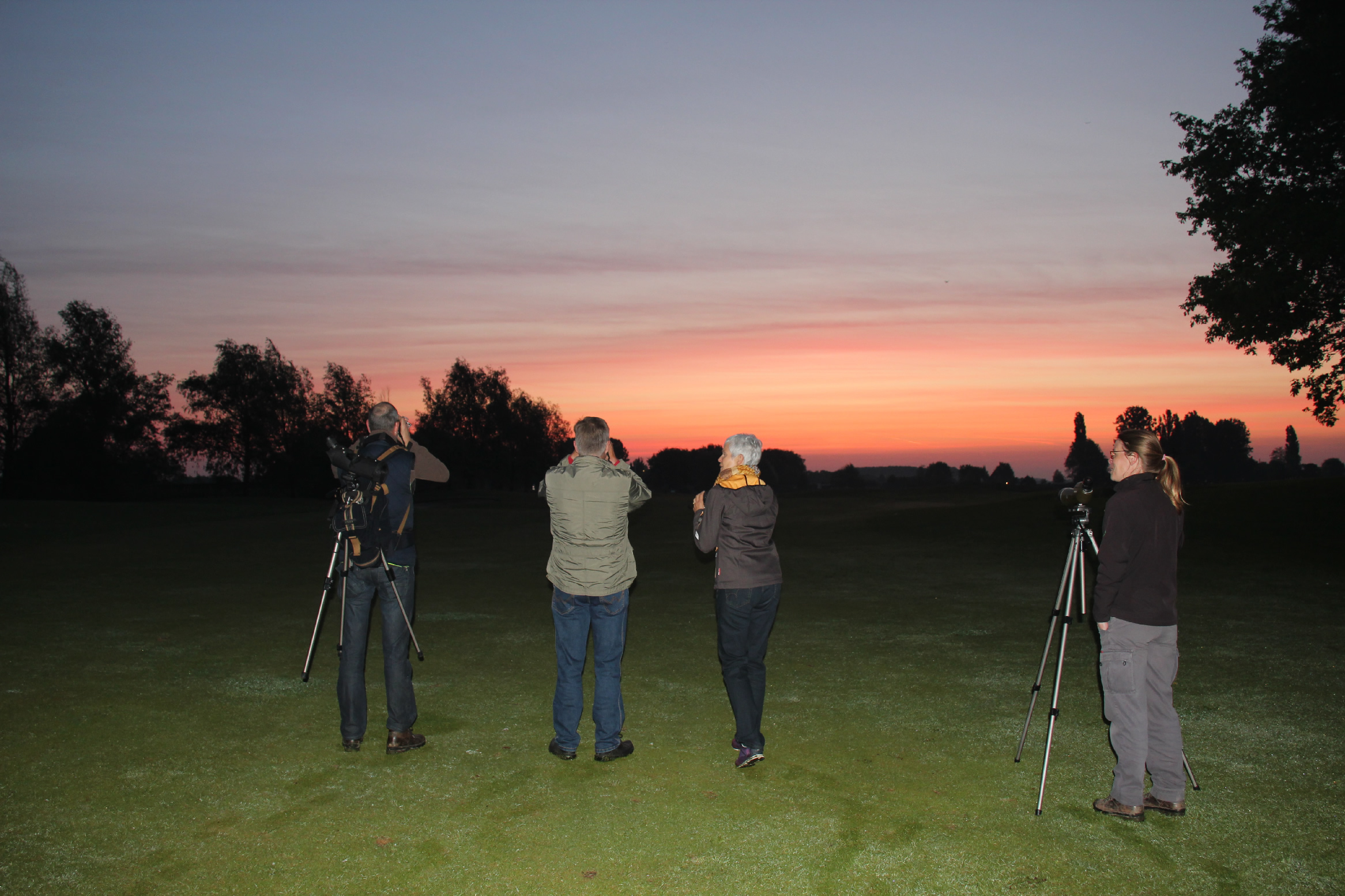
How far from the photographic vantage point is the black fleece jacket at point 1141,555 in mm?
4738

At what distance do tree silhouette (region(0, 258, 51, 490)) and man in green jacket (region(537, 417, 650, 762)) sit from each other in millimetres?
62802

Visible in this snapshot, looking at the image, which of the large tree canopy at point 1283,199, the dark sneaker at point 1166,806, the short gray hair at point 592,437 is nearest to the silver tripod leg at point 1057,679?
the dark sneaker at point 1166,806

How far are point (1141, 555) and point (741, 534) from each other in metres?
2.38

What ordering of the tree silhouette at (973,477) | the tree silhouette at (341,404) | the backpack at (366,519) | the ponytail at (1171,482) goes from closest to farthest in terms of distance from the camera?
the ponytail at (1171,482) → the backpack at (366,519) → the tree silhouette at (973,477) → the tree silhouette at (341,404)

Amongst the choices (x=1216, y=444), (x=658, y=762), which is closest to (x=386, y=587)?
(x=658, y=762)

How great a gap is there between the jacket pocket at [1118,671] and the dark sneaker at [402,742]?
14.9ft

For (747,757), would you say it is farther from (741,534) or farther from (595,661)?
(741,534)

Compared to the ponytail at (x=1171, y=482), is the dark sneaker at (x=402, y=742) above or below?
below

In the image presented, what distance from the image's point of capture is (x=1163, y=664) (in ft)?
16.0

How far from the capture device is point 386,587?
6043 mm

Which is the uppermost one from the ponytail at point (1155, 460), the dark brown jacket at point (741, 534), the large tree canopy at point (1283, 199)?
the large tree canopy at point (1283, 199)

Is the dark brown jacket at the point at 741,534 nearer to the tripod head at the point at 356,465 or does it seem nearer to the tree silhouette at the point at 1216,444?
the tripod head at the point at 356,465

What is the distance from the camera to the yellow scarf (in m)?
5.84

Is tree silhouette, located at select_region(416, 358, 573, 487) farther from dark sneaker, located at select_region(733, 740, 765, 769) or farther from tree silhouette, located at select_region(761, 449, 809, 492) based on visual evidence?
dark sneaker, located at select_region(733, 740, 765, 769)
